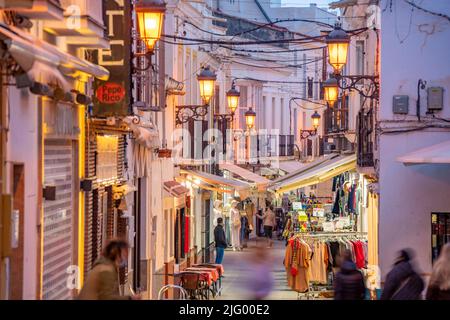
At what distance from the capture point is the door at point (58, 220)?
1443cm

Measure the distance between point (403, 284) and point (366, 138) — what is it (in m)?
10.4

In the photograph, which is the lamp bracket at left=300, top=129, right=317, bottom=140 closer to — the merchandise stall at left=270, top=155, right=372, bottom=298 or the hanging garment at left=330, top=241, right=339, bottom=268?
the merchandise stall at left=270, top=155, right=372, bottom=298

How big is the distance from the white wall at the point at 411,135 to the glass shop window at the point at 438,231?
8 cm

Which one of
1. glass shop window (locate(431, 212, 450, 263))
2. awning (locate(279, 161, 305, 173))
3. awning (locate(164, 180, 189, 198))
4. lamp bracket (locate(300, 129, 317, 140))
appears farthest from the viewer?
lamp bracket (locate(300, 129, 317, 140))

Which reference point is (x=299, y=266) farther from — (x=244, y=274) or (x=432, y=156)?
(x=432, y=156)

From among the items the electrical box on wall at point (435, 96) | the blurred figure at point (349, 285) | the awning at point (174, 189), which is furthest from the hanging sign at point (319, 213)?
the blurred figure at point (349, 285)

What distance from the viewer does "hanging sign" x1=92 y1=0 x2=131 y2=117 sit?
1711 centimetres

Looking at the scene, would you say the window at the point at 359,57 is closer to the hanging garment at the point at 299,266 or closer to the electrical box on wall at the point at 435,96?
the hanging garment at the point at 299,266

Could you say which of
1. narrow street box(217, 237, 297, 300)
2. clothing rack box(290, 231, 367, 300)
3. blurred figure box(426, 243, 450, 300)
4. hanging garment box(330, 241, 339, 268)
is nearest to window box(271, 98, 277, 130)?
narrow street box(217, 237, 297, 300)

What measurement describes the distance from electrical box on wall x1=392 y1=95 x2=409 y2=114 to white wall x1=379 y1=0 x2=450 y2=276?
0.25 feet

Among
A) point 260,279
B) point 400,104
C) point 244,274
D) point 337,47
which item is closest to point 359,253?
point 244,274

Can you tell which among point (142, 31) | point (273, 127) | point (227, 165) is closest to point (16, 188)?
point (142, 31)

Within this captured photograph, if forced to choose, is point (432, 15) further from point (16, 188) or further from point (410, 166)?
point (16, 188)

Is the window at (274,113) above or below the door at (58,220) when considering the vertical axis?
above
